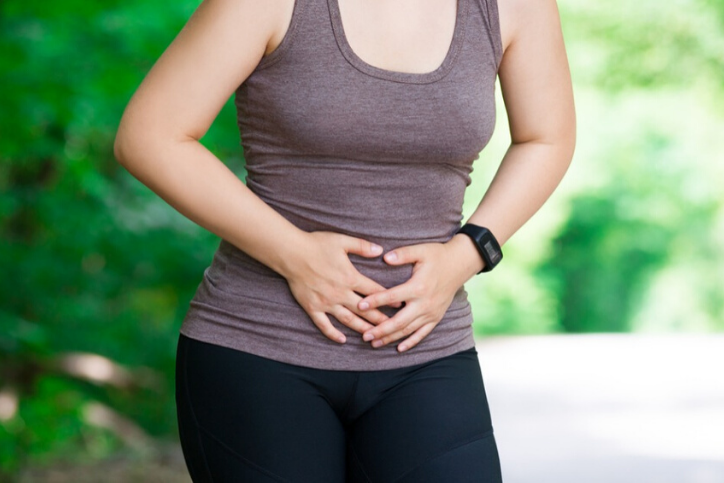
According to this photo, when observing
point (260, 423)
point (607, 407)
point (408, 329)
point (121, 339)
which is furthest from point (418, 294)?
point (607, 407)

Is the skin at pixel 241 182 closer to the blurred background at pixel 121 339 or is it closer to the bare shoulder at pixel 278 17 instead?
the bare shoulder at pixel 278 17

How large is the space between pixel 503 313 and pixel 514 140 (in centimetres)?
872

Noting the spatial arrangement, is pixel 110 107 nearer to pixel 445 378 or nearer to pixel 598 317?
pixel 445 378

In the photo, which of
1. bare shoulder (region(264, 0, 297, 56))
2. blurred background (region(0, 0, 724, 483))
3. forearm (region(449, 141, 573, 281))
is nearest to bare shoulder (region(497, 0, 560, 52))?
forearm (region(449, 141, 573, 281))

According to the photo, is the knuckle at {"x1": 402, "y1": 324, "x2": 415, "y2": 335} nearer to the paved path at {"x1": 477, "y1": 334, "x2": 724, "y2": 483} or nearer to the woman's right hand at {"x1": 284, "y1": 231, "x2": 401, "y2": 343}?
the woman's right hand at {"x1": 284, "y1": 231, "x2": 401, "y2": 343}

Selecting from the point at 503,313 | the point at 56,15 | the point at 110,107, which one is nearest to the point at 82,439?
the point at 110,107

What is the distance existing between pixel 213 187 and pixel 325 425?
1.07ft

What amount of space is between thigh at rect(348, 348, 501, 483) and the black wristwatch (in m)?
0.16

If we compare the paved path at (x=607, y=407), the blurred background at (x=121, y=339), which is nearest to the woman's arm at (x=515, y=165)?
the blurred background at (x=121, y=339)

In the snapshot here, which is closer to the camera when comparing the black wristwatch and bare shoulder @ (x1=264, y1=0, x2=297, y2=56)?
bare shoulder @ (x1=264, y1=0, x2=297, y2=56)

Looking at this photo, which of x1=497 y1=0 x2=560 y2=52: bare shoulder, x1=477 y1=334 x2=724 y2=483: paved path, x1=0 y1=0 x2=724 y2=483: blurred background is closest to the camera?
x1=497 y1=0 x2=560 y2=52: bare shoulder

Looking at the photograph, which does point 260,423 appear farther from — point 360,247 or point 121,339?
point 121,339

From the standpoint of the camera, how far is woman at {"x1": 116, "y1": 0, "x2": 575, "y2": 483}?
3.89 feet

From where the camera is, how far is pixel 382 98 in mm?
1191
